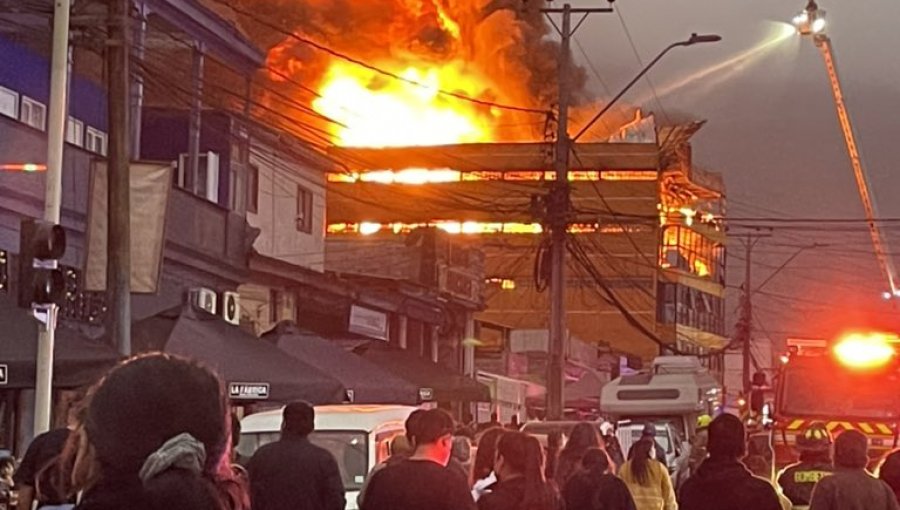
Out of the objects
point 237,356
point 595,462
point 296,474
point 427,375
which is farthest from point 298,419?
point 427,375

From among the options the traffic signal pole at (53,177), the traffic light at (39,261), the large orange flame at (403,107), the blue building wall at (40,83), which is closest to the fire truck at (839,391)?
the traffic signal pole at (53,177)

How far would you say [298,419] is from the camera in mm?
9836

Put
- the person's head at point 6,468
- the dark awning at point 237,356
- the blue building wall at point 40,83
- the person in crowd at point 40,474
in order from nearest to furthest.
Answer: the person in crowd at point 40,474 → the person's head at point 6,468 → the dark awning at point 237,356 → the blue building wall at point 40,83

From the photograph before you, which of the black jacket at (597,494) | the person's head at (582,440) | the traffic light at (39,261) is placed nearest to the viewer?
the black jacket at (597,494)

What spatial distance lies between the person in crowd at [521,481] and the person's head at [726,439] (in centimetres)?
102

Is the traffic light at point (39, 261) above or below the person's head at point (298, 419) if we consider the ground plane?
above

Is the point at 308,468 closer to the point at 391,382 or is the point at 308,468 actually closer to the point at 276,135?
the point at 391,382

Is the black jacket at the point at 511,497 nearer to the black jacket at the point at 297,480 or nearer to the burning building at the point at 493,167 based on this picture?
the black jacket at the point at 297,480

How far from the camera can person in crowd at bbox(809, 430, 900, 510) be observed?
8.87m

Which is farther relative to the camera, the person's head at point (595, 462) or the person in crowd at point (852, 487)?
the person's head at point (595, 462)

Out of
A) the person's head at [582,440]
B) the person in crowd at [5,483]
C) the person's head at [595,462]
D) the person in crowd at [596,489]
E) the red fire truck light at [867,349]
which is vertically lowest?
the person in crowd at [5,483]

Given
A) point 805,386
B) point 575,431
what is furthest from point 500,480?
point 805,386

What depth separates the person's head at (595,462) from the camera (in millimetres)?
9664

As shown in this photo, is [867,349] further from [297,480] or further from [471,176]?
[471,176]
